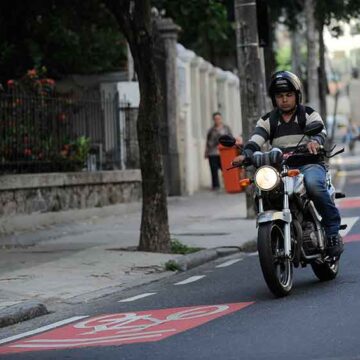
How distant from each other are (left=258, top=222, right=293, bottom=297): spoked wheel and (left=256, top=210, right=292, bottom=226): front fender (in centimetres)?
Result: 4

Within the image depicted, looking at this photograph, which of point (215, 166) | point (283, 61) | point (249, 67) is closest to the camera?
point (249, 67)

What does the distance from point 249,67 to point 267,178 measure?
818 cm

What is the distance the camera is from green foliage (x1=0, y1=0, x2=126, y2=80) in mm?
20031

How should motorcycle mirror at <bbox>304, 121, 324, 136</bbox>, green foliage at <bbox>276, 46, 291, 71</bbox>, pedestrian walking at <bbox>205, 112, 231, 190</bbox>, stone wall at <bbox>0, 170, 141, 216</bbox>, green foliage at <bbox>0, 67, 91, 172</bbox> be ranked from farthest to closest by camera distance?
green foliage at <bbox>276, 46, 291, 71</bbox> < pedestrian walking at <bbox>205, 112, 231, 190</bbox> < green foliage at <bbox>0, 67, 91, 172</bbox> < stone wall at <bbox>0, 170, 141, 216</bbox> < motorcycle mirror at <bbox>304, 121, 324, 136</bbox>

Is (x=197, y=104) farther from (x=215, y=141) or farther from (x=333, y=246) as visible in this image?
(x=333, y=246)

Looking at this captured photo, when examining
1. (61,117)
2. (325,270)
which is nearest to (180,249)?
(325,270)

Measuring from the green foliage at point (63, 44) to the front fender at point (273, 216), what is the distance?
39.7 feet

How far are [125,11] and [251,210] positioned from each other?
211 inches

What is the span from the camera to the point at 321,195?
862cm

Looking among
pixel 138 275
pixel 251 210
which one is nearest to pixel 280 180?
pixel 138 275

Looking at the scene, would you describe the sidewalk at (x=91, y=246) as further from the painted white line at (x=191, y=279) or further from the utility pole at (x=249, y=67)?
the utility pole at (x=249, y=67)

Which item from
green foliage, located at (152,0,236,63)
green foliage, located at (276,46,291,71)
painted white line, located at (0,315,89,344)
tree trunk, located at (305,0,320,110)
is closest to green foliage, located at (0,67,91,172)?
green foliage, located at (152,0,236,63)

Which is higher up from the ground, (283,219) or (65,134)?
(65,134)

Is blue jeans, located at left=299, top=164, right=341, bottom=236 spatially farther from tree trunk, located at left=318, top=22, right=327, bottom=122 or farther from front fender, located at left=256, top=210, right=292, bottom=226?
tree trunk, located at left=318, top=22, right=327, bottom=122
